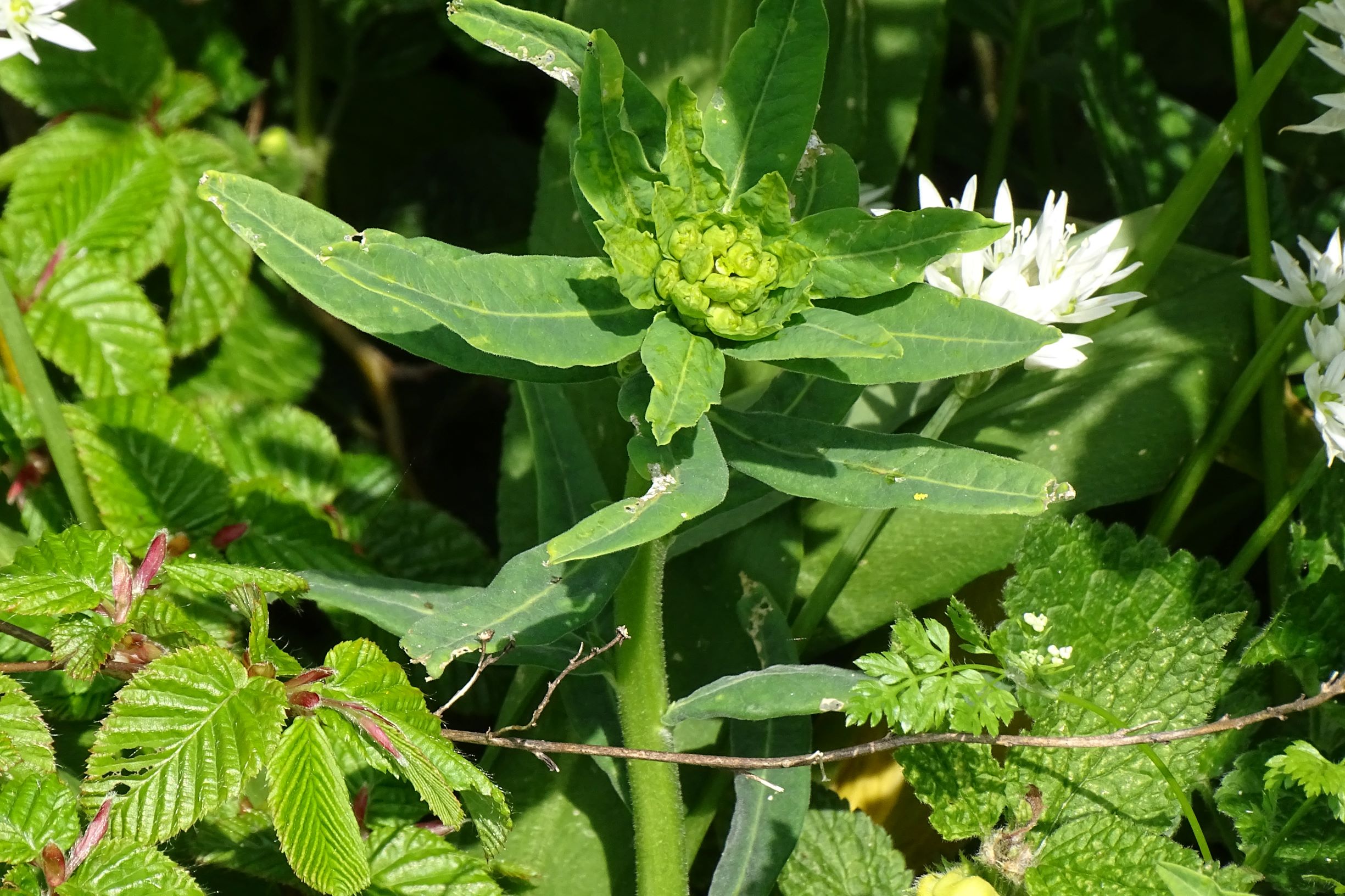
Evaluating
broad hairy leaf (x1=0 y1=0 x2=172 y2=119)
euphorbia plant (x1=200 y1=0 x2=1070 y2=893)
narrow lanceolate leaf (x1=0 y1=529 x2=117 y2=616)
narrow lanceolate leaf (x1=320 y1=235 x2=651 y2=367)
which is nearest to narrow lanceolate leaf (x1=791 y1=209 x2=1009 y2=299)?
euphorbia plant (x1=200 y1=0 x2=1070 y2=893)

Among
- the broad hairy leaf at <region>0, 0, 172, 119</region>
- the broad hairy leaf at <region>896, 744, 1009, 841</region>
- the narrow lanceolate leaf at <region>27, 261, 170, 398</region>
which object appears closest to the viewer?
the broad hairy leaf at <region>896, 744, 1009, 841</region>

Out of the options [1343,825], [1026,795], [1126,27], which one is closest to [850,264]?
[1026,795]

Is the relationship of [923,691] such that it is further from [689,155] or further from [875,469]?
[689,155]

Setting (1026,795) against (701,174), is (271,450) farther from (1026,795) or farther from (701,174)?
(1026,795)

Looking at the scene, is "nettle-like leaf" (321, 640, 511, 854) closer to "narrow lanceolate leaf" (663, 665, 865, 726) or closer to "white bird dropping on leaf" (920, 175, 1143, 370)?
"narrow lanceolate leaf" (663, 665, 865, 726)

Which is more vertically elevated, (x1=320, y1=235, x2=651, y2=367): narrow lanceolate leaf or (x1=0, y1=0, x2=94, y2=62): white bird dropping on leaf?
(x1=0, y1=0, x2=94, y2=62): white bird dropping on leaf

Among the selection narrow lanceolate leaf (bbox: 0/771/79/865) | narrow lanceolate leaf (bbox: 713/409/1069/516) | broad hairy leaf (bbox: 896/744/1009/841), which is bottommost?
broad hairy leaf (bbox: 896/744/1009/841)
